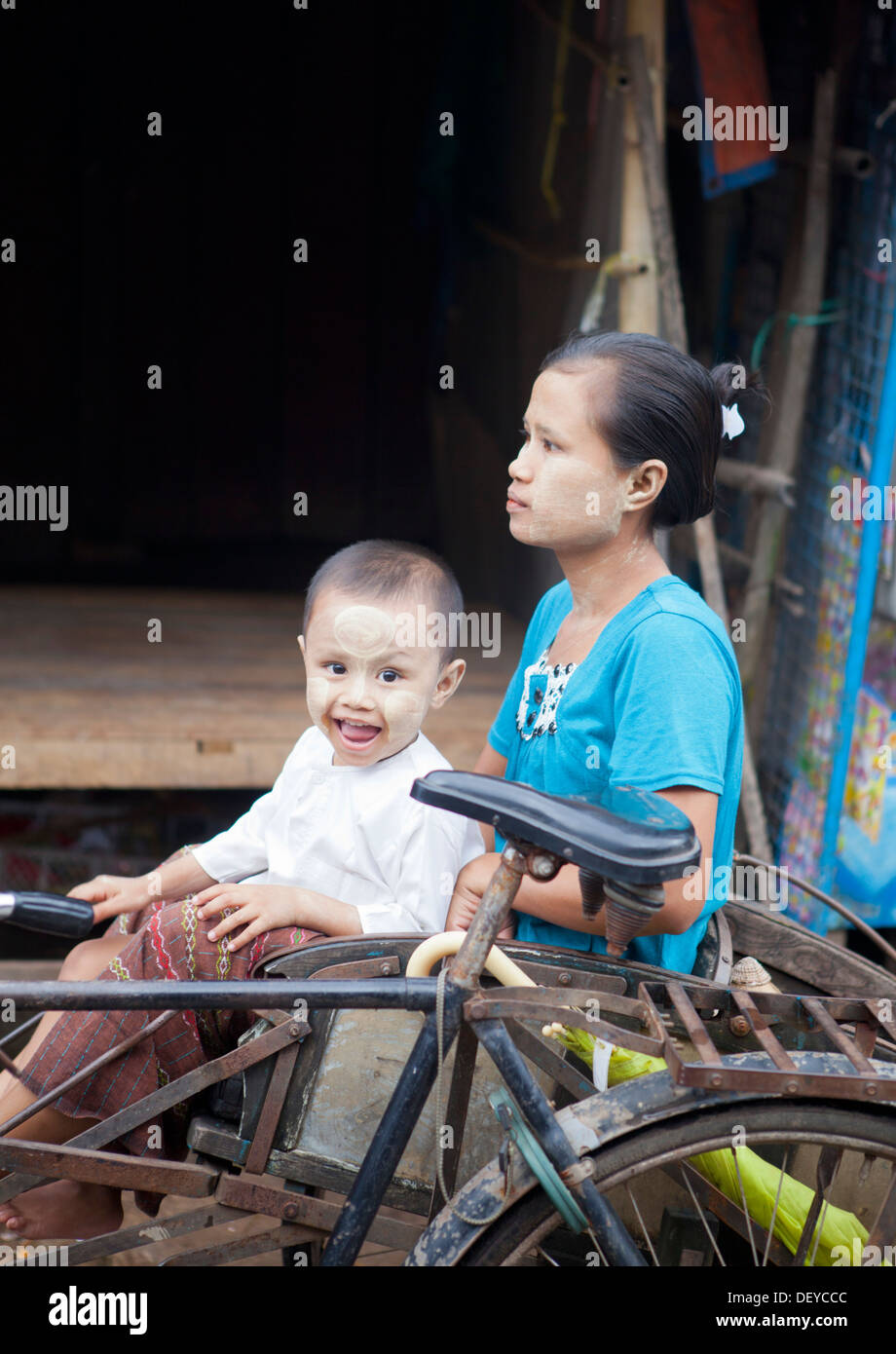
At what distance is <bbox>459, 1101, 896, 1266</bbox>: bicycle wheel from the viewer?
1.58m

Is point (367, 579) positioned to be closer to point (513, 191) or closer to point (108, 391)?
point (513, 191)

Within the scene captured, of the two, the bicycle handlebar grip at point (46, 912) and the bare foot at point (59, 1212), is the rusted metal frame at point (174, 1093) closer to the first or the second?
the bare foot at point (59, 1212)

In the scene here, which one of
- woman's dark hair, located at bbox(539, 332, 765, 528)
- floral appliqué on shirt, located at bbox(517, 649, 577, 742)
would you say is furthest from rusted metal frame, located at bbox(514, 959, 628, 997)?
woman's dark hair, located at bbox(539, 332, 765, 528)

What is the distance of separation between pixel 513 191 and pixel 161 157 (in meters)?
1.58

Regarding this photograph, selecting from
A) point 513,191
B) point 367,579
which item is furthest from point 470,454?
point 367,579

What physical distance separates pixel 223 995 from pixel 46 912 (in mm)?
229

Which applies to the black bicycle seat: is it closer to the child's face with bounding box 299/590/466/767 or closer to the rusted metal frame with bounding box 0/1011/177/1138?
the child's face with bounding box 299/590/466/767

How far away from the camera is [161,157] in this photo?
514cm

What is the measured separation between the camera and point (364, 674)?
1.92 meters

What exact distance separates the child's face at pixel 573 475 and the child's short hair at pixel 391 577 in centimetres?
17

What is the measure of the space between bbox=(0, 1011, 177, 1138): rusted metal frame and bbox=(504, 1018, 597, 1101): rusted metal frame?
486 millimetres

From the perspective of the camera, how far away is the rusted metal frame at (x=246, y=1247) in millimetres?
1745

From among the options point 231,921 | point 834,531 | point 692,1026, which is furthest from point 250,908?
point 834,531

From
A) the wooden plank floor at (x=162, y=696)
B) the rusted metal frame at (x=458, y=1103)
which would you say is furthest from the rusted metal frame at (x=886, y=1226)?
the wooden plank floor at (x=162, y=696)
